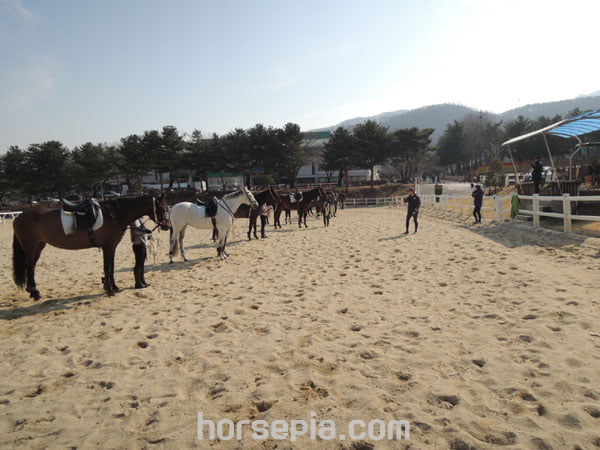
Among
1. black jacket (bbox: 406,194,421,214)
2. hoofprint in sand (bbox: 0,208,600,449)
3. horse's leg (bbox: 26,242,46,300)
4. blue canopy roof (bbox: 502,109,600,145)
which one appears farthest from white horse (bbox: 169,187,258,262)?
blue canopy roof (bbox: 502,109,600,145)

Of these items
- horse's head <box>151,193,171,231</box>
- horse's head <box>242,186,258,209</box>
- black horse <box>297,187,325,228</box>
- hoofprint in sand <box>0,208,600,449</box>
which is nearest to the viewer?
hoofprint in sand <box>0,208,600,449</box>

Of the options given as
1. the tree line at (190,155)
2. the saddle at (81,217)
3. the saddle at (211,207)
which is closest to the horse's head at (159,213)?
the saddle at (81,217)

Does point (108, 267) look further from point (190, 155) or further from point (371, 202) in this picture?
point (190, 155)

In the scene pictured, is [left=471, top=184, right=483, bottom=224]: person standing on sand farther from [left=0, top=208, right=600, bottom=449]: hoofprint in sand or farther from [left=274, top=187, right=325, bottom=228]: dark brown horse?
[left=0, top=208, right=600, bottom=449]: hoofprint in sand

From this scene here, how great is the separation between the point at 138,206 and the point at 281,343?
416 centimetres

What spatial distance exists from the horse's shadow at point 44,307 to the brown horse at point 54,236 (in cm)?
28

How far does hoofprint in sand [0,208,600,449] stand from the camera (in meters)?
2.37

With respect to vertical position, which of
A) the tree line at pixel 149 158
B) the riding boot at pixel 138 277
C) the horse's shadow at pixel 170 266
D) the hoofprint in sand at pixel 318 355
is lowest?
the hoofprint in sand at pixel 318 355

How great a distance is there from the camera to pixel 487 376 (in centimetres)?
285

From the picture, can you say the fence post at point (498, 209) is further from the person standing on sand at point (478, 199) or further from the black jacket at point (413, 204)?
the black jacket at point (413, 204)

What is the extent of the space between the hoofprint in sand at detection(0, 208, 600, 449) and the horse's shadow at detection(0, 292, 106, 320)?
0.04 m

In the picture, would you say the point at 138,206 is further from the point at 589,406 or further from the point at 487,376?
the point at 589,406

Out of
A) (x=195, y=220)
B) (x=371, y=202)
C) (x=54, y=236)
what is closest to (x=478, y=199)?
(x=195, y=220)

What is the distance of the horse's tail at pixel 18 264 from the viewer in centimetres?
564
